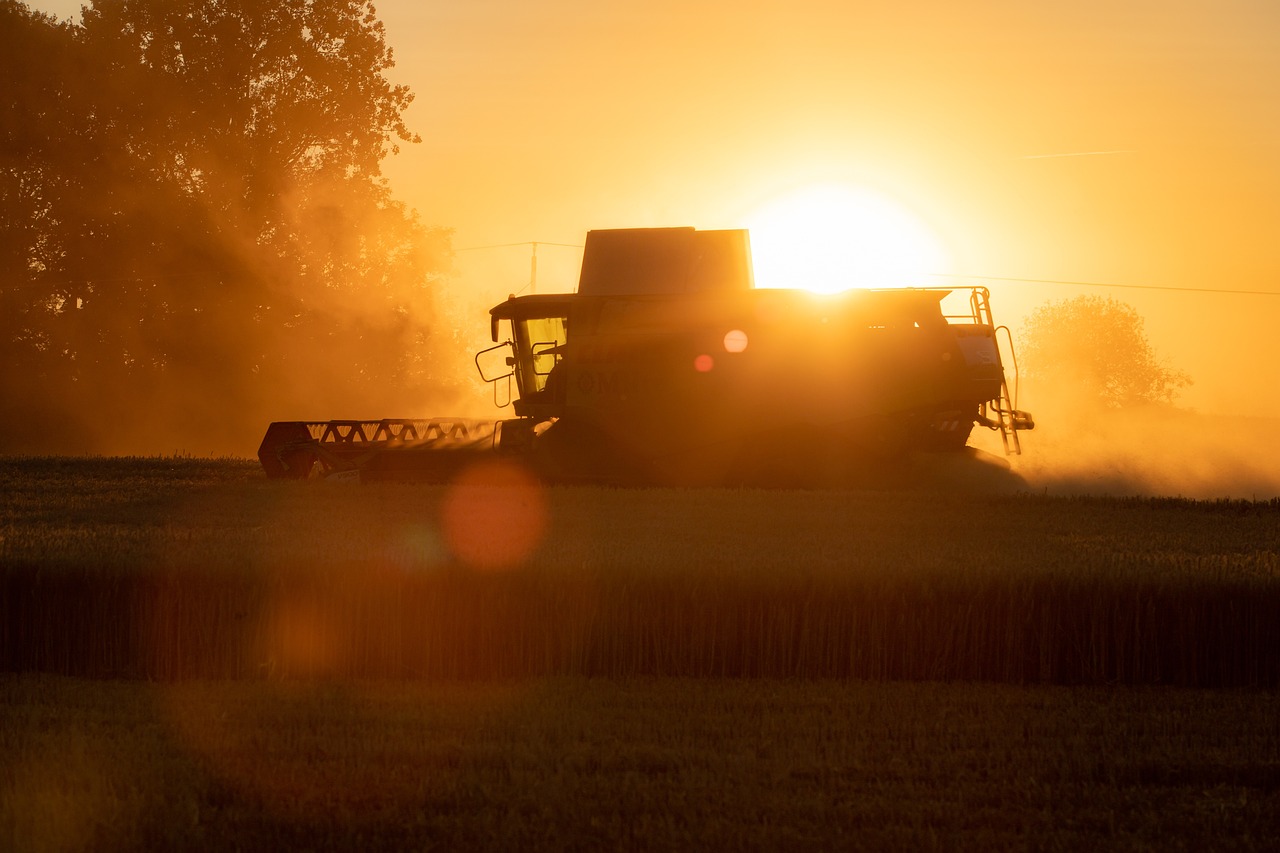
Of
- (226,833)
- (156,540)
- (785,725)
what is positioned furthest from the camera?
(156,540)

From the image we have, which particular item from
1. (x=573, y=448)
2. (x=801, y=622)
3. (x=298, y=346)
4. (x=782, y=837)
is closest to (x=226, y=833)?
(x=782, y=837)

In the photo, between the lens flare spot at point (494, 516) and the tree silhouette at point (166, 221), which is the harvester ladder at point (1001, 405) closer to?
the lens flare spot at point (494, 516)

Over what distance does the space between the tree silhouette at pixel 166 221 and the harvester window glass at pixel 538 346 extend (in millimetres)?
18214

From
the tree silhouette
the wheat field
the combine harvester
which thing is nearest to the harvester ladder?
the combine harvester

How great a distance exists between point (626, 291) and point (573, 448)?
2128 mm

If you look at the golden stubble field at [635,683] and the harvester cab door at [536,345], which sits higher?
the harvester cab door at [536,345]

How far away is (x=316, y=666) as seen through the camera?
7.09 metres

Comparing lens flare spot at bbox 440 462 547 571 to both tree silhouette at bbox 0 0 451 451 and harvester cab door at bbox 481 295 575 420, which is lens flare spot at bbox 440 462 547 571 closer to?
harvester cab door at bbox 481 295 575 420

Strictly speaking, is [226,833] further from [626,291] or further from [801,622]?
[626,291]

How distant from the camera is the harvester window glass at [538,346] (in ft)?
53.0

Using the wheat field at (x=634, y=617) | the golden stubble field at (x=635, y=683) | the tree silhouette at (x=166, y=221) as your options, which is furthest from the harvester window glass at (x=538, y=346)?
the tree silhouette at (x=166, y=221)

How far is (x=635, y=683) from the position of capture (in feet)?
22.2

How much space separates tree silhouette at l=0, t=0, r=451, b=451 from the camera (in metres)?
31.7

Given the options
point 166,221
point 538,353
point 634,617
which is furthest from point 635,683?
point 166,221
